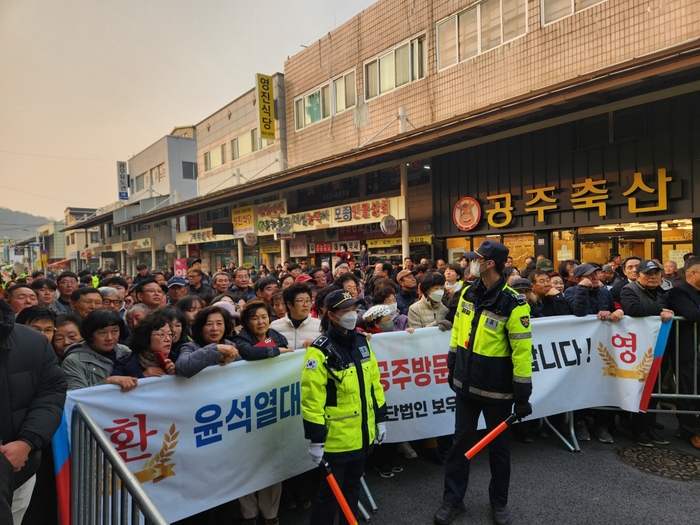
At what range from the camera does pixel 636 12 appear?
340 inches

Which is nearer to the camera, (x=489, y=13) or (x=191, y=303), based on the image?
(x=191, y=303)

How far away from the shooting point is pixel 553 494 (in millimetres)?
3389

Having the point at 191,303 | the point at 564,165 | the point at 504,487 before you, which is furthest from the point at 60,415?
Result: the point at 564,165

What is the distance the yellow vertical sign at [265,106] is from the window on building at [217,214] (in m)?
6.18

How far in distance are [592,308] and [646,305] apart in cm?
49

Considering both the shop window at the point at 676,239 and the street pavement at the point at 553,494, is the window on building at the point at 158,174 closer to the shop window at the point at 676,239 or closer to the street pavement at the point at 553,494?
the shop window at the point at 676,239

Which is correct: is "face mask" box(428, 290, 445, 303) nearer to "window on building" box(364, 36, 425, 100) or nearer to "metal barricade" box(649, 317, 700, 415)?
"metal barricade" box(649, 317, 700, 415)

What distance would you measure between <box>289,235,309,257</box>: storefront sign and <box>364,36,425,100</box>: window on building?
6632mm

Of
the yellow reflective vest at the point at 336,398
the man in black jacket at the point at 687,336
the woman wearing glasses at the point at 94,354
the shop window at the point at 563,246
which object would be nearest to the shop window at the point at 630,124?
the shop window at the point at 563,246

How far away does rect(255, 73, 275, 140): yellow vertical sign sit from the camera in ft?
60.8

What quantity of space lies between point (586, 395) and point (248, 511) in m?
3.51

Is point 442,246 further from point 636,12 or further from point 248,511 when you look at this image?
point 248,511

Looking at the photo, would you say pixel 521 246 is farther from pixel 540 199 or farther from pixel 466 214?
pixel 466 214

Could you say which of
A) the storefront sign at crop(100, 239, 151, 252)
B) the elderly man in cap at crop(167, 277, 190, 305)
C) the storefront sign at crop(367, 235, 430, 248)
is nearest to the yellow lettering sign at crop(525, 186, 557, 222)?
the storefront sign at crop(367, 235, 430, 248)
